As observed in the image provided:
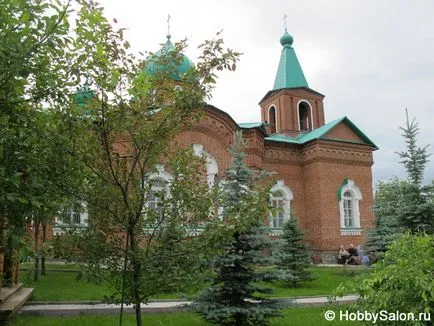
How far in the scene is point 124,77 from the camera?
3.70 meters

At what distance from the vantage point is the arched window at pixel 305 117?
24.4 metres

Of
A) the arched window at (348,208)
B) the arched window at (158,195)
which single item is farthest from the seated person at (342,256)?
the arched window at (158,195)

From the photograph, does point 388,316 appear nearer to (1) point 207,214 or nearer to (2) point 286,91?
(1) point 207,214

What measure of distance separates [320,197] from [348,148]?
291cm

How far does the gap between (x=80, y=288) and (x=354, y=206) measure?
14.2 metres

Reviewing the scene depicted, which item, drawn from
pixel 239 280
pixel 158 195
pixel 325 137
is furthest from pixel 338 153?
pixel 158 195

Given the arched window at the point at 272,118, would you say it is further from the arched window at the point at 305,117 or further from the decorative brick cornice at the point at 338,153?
the decorative brick cornice at the point at 338,153

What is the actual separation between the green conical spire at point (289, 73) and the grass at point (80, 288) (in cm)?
1278

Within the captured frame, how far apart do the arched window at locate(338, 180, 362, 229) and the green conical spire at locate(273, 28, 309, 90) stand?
7202 millimetres

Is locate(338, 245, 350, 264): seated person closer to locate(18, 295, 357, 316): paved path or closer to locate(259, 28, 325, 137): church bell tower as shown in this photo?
locate(259, 28, 325, 137): church bell tower

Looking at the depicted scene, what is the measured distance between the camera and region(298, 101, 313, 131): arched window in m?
24.4

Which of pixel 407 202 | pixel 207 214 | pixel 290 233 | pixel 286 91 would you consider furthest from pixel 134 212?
pixel 286 91

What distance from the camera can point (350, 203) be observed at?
20.3 meters

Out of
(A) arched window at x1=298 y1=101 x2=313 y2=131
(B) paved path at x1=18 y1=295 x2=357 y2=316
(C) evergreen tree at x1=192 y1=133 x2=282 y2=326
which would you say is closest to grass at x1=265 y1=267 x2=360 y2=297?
(C) evergreen tree at x1=192 y1=133 x2=282 y2=326
